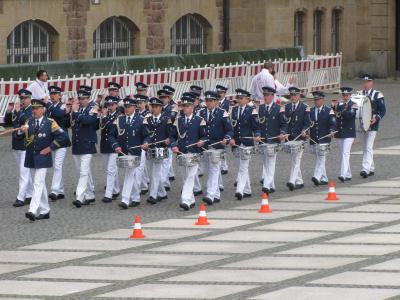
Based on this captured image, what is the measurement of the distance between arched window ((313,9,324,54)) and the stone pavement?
31390 mm

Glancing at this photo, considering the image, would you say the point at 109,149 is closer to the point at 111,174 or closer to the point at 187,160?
the point at 111,174

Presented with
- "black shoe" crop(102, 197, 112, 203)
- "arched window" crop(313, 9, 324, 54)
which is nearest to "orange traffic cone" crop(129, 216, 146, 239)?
"black shoe" crop(102, 197, 112, 203)

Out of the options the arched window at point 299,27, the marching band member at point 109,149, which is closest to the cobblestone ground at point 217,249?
the marching band member at point 109,149

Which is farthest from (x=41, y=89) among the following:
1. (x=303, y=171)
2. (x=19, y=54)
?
(x=19, y=54)

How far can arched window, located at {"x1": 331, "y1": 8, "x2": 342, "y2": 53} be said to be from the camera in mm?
57125

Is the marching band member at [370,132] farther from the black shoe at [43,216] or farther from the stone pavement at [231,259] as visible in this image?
the black shoe at [43,216]

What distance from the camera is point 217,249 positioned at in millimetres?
20203

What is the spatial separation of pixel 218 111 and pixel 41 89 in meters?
7.36

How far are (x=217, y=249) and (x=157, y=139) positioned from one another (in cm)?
552

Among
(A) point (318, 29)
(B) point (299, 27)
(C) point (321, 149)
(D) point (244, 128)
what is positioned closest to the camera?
(D) point (244, 128)

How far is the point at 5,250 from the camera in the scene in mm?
20141

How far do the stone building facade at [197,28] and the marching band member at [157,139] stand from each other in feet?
50.9

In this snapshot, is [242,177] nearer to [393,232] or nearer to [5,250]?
[393,232]

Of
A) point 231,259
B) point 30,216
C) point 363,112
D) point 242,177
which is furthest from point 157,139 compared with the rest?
point 231,259
